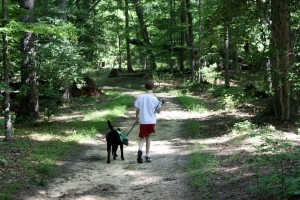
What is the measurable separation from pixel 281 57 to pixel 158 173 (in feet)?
20.6

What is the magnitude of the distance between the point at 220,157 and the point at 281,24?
592 centimetres

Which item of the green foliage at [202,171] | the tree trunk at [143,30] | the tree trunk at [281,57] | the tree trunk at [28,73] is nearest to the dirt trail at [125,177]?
the green foliage at [202,171]

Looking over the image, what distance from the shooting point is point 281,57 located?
11961mm

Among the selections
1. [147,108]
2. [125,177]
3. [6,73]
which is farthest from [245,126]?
[6,73]

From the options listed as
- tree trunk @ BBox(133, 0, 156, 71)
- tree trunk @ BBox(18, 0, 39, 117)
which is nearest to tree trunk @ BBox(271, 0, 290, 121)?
tree trunk @ BBox(18, 0, 39, 117)

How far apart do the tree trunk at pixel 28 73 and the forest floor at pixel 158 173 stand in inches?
141

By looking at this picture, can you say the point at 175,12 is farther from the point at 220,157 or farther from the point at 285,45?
the point at 220,157

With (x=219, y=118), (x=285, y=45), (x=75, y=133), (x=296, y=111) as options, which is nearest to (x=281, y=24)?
(x=285, y=45)

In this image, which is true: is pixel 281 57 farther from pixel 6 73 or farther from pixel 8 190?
pixel 8 190

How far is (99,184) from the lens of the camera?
7301mm

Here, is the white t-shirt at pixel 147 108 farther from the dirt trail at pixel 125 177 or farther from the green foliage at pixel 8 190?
the green foliage at pixel 8 190

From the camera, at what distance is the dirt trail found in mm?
6616

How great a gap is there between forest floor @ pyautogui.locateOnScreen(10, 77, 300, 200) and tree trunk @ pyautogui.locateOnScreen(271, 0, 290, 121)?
5.92 ft

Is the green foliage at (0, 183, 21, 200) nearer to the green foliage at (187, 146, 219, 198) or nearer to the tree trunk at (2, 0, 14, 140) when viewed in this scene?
the green foliage at (187, 146, 219, 198)
